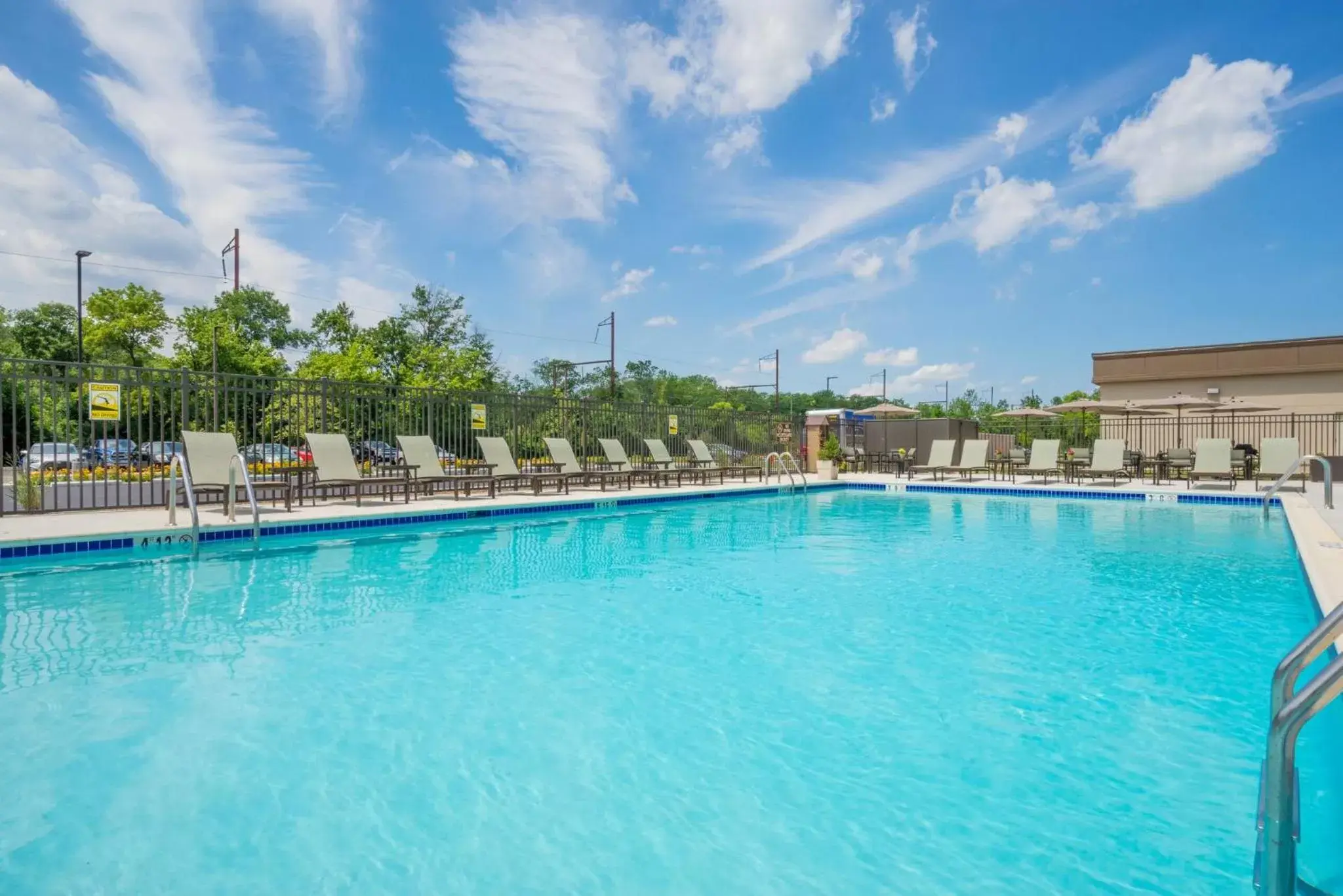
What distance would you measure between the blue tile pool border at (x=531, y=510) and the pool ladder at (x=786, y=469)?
321 millimetres

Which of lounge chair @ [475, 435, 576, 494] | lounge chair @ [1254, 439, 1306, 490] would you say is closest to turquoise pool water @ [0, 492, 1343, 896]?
lounge chair @ [475, 435, 576, 494]

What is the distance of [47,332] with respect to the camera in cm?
4009

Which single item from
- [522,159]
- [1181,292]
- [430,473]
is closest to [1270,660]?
[430,473]

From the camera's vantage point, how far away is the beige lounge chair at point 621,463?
14172 mm

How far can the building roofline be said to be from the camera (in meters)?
23.7

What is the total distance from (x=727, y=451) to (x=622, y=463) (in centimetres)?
582

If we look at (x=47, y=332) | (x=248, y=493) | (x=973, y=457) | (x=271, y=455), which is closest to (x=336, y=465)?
(x=248, y=493)

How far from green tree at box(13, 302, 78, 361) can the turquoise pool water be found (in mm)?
42317

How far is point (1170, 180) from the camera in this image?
1911 centimetres

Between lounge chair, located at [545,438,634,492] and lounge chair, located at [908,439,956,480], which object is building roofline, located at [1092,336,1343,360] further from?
lounge chair, located at [545,438,634,492]

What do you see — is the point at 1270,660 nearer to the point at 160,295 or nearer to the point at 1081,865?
the point at 1081,865

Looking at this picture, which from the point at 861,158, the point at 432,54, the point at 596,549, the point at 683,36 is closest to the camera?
the point at 596,549

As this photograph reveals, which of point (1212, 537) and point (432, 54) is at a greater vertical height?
point (432, 54)

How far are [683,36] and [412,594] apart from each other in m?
13.1
